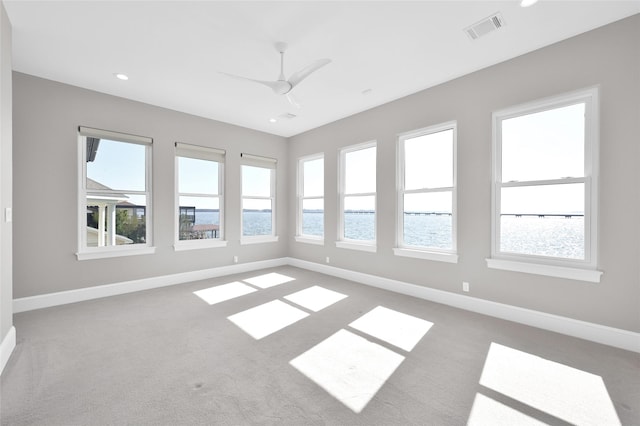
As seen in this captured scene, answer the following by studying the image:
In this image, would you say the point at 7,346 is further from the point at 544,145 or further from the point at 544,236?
the point at 544,145

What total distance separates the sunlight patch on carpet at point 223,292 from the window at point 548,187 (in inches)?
134

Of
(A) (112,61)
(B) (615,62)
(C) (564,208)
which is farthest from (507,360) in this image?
(A) (112,61)

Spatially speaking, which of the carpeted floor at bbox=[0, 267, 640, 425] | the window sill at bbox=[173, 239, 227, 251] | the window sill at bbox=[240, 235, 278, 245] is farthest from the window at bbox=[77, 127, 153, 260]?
the window sill at bbox=[240, 235, 278, 245]

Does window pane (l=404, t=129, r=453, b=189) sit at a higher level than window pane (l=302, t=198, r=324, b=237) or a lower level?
higher

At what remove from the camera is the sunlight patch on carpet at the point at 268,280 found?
450cm

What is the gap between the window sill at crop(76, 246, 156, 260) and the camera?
3.71 m

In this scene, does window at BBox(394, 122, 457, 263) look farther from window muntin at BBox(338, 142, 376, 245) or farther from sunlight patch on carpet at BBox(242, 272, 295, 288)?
sunlight patch on carpet at BBox(242, 272, 295, 288)

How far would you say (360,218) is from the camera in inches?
192

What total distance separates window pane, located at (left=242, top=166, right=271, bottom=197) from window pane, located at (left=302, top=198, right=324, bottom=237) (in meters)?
0.91

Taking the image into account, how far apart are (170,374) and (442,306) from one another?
3.12 metres

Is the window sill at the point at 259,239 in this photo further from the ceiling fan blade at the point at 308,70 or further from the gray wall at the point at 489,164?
the ceiling fan blade at the point at 308,70

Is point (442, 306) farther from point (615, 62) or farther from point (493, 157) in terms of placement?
point (615, 62)

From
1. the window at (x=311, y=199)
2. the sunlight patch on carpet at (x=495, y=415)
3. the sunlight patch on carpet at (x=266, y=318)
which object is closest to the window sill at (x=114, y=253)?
the sunlight patch on carpet at (x=266, y=318)

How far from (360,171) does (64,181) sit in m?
4.39
